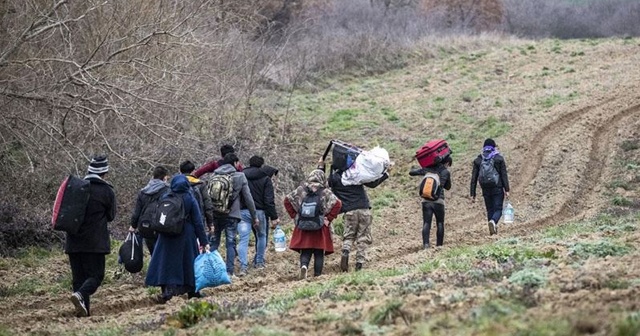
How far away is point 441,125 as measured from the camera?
30891 mm

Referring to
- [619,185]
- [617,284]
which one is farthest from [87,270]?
[619,185]

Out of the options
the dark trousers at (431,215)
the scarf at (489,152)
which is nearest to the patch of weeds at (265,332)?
the dark trousers at (431,215)

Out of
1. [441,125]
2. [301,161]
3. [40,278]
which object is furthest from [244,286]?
[441,125]

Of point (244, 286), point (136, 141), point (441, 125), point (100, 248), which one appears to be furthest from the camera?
point (441, 125)

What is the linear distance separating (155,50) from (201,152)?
8.83ft

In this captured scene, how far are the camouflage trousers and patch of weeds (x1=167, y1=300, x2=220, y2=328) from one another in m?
4.90

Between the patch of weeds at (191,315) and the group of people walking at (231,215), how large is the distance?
2417 millimetres

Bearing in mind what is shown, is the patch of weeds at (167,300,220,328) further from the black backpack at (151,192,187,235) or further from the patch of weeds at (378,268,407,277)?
the patch of weeds at (378,268,407,277)

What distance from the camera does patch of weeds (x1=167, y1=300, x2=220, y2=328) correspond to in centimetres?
948

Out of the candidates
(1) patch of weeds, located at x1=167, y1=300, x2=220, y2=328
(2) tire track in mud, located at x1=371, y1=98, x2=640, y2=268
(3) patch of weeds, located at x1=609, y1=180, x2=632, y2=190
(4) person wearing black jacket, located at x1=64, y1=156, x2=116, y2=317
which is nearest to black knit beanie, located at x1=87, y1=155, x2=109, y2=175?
(4) person wearing black jacket, located at x1=64, y1=156, x2=116, y2=317

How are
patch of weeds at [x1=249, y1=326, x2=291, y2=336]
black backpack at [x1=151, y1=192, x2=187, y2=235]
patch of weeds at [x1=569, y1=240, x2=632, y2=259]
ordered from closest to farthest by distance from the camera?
patch of weeds at [x1=249, y1=326, x2=291, y2=336], patch of weeds at [x1=569, y1=240, x2=632, y2=259], black backpack at [x1=151, y1=192, x2=187, y2=235]

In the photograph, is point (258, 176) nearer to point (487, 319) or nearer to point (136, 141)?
point (136, 141)

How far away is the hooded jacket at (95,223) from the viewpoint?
11602 millimetres

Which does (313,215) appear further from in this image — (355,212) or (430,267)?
(430,267)
